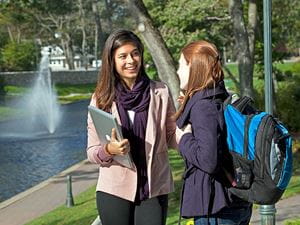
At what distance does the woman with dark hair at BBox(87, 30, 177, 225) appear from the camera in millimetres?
3402

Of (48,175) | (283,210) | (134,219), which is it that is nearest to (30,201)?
(48,175)

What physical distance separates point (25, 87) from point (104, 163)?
1678 inches

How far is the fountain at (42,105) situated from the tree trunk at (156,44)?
671 inches

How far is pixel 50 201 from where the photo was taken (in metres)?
11.5

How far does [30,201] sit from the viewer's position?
11.5 m

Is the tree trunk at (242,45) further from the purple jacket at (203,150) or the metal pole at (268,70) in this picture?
the purple jacket at (203,150)

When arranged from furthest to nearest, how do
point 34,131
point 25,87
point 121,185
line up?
point 25,87 → point 34,131 → point 121,185

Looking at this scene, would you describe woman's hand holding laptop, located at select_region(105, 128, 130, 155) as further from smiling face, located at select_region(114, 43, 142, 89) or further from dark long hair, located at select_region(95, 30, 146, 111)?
smiling face, located at select_region(114, 43, 142, 89)

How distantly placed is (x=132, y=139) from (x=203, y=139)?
564 millimetres

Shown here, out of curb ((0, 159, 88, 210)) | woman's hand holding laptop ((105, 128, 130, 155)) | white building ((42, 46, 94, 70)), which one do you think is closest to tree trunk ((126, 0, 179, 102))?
curb ((0, 159, 88, 210))

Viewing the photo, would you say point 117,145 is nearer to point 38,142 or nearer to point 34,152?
point 34,152

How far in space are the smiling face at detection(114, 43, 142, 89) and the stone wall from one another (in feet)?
129

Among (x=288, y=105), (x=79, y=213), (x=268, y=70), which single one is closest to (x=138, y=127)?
(x=268, y=70)

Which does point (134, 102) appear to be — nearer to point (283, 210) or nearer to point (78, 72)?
point (283, 210)
